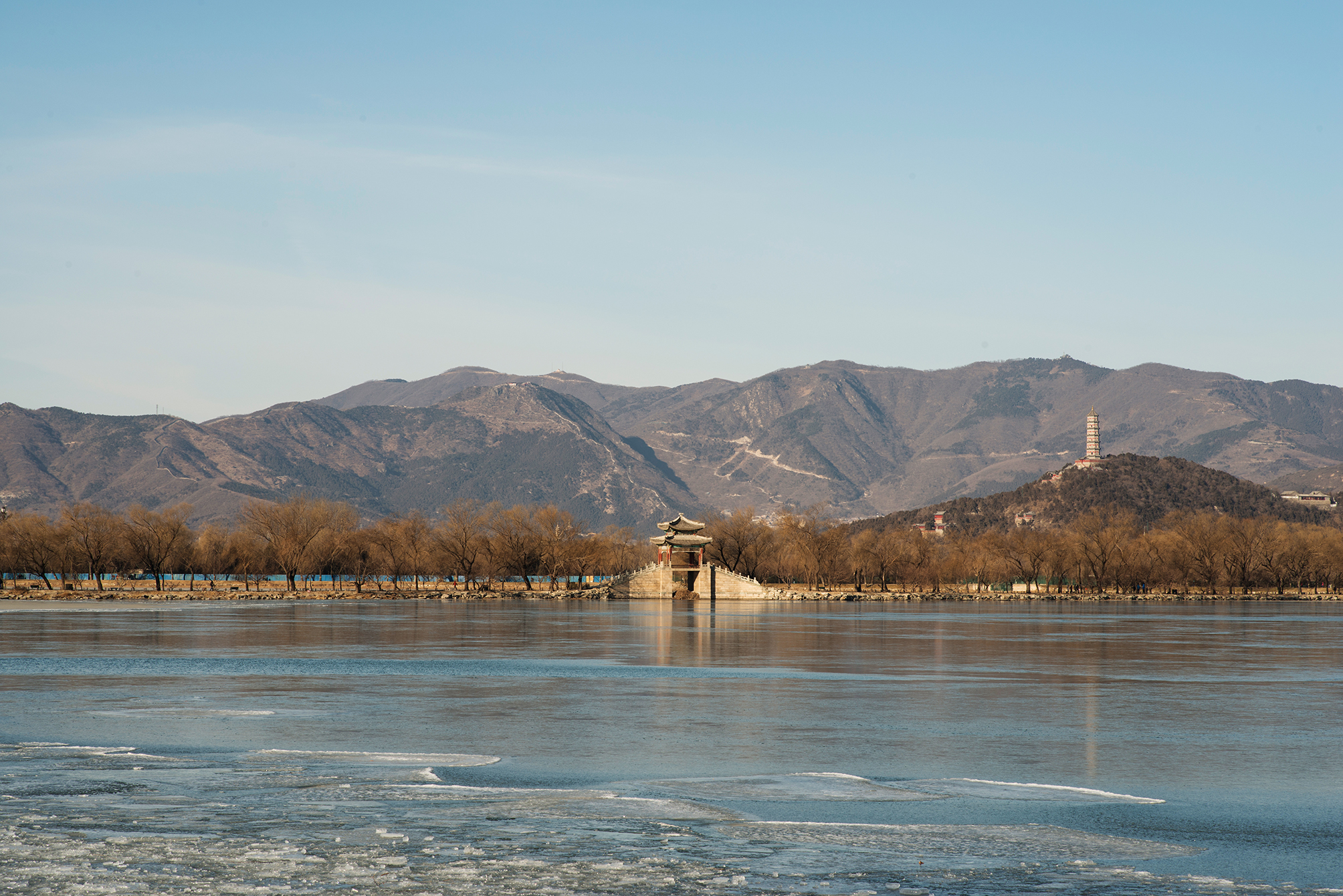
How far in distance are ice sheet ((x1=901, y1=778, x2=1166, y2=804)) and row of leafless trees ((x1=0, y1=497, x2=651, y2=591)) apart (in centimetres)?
11685

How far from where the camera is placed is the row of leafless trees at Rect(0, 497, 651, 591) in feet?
411

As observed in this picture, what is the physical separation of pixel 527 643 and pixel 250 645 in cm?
1121

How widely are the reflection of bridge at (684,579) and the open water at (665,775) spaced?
90424 mm

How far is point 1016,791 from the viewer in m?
17.4

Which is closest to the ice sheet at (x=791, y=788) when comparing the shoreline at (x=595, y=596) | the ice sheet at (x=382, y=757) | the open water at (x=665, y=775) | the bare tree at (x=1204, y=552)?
the open water at (x=665, y=775)

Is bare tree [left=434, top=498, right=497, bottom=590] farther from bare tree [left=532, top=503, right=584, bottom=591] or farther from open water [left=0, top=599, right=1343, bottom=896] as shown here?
open water [left=0, top=599, right=1343, bottom=896]

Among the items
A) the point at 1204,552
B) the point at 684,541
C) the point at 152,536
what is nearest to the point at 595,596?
the point at 684,541

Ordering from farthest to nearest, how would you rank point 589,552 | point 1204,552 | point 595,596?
1. point 589,552
2. point 1204,552
3. point 595,596

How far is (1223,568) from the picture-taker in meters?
152

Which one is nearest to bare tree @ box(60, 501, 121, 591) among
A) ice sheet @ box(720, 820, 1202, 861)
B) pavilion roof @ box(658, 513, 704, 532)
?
pavilion roof @ box(658, 513, 704, 532)

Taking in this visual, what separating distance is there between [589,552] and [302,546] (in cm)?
3521

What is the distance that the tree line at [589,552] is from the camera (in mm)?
129625

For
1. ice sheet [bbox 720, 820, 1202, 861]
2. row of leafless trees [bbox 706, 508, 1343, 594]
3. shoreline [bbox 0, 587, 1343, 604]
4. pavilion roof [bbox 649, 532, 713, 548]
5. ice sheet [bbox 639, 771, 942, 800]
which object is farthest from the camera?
row of leafless trees [bbox 706, 508, 1343, 594]

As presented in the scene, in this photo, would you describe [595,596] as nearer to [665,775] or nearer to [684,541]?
[684,541]
